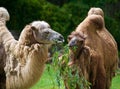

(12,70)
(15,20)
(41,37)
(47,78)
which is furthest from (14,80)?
(15,20)

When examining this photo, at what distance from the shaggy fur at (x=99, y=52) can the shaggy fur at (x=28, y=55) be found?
1.46ft

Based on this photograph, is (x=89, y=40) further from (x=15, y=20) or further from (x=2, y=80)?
(x=15, y=20)

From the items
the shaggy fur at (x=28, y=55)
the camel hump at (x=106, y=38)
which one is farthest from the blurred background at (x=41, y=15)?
the shaggy fur at (x=28, y=55)

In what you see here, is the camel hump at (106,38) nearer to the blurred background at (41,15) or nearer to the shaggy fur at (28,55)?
the shaggy fur at (28,55)

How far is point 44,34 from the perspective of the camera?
8.12 m

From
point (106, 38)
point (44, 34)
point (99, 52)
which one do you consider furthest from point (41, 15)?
point (99, 52)

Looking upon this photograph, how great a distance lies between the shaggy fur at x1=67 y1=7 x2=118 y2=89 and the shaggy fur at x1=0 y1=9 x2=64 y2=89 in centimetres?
45

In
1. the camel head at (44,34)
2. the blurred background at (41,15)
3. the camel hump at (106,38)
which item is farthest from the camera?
the blurred background at (41,15)

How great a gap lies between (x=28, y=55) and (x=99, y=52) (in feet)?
3.05

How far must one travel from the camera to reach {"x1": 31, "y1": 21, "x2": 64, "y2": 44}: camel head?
313 inches

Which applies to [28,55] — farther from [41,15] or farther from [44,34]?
[41,15]

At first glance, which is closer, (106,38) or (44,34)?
(44,34)

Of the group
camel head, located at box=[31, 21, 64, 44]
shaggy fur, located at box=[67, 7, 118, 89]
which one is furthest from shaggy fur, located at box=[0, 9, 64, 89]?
shaggy fur, located at box=[67, 7, 118, 89]

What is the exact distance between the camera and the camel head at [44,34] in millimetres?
7941
